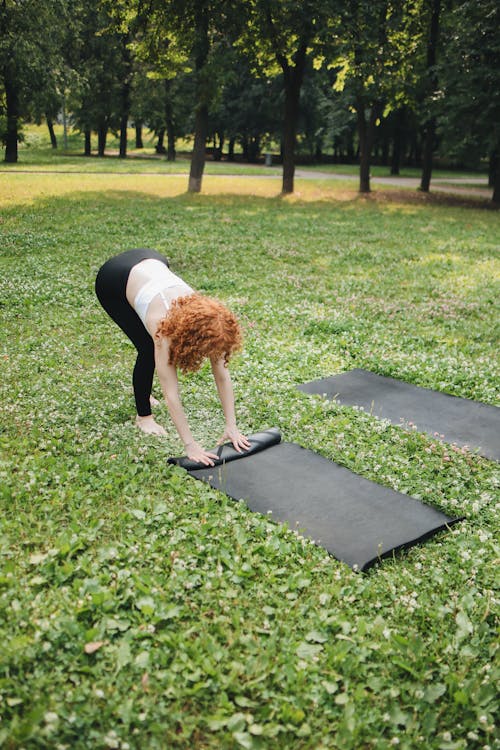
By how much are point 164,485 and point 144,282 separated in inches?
64.9

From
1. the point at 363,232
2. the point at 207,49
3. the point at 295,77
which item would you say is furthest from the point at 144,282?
the point at 295,77

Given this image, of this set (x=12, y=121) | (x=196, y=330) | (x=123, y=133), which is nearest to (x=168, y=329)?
(x=196, y=330)

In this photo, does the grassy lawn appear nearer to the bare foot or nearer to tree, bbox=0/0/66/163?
the bare foot

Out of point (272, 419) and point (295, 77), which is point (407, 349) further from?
point (295, 77)

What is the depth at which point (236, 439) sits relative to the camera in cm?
539

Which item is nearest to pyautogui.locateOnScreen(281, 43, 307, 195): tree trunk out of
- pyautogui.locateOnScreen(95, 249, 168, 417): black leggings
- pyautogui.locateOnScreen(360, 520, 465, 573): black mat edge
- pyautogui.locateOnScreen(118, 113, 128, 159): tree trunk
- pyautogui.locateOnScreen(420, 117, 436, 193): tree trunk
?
pyautogui.locateOnScreen(420, 117, 436, 193): tree trunk

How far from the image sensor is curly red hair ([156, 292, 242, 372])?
173 inches

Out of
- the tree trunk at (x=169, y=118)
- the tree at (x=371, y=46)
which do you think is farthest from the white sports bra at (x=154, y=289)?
the tree trunk at (x=169, y=118)

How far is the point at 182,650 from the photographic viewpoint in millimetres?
3283

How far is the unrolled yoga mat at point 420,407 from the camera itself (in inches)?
239

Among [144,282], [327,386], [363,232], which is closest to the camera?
[144,282]

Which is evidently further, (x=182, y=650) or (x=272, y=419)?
(x=272, y=419)

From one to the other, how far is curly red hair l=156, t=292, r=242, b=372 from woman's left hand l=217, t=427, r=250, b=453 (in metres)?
0.92

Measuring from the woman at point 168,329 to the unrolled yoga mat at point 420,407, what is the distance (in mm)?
1835
